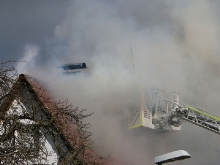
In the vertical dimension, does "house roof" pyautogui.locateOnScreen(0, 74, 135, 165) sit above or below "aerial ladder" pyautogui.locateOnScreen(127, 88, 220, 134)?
below

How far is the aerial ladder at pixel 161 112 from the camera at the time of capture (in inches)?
487

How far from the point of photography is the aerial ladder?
1238 centimetres

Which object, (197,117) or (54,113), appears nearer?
(54,113)

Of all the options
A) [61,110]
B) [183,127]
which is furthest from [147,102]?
[61,110]

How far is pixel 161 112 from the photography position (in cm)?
1315

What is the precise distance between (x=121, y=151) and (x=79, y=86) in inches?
111

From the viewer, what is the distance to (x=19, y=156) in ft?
20.4

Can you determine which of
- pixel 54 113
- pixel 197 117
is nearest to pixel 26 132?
pixel 54 113

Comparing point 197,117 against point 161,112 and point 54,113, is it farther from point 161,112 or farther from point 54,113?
point 54,113

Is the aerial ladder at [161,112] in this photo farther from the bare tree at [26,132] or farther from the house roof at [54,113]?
the bare tree at [26,132]

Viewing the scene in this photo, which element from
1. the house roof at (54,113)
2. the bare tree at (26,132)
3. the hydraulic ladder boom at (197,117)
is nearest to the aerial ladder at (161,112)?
the hydraulic ladder boom at (197,117)

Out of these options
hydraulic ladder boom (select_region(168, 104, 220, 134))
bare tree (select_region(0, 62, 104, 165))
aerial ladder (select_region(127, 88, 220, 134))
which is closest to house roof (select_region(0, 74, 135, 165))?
bare tree (select_region(0, 62, 104, 165))

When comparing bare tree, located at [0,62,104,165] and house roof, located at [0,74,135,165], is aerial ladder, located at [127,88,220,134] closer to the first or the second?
house roof, located at [0,74,135,165]

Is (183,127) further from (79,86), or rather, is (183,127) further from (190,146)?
(79,86)
